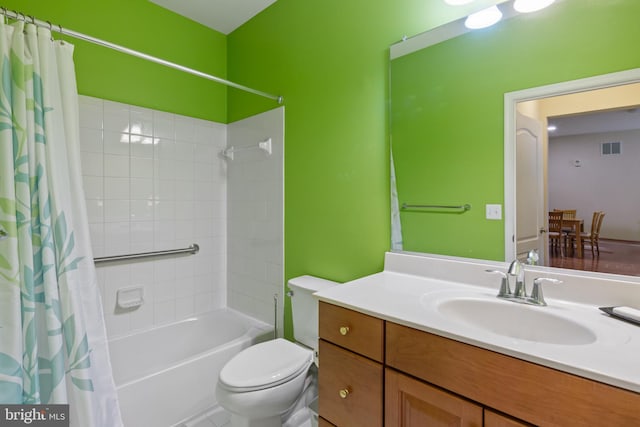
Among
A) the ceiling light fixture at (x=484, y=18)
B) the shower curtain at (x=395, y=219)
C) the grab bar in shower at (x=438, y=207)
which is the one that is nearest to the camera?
the ceiling light fixture at (x=484, y=18)

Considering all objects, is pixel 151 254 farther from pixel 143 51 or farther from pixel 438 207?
pixel 438 207

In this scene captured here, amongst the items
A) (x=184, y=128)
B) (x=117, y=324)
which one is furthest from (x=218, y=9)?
(x=117, y=324)

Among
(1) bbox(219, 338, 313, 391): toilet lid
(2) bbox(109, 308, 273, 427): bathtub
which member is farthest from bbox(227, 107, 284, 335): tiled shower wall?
(1) bbox(219, 338, 313, 391): toilet lid

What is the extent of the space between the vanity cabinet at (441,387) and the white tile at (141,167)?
1.70 meters

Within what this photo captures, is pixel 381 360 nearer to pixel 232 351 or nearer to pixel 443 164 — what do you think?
pixel 443 164

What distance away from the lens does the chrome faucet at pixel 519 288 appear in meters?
1.04

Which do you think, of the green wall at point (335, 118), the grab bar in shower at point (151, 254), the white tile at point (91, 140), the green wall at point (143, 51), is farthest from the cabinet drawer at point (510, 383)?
the green wall at point (143, 51)

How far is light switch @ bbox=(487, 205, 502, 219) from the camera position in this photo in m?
1.25

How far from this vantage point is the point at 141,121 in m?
2.10

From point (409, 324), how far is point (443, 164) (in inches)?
31.9

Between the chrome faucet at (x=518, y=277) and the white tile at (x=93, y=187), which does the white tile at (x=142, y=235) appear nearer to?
the white tile at (x=93, y=187)

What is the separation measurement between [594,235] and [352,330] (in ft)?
3.06

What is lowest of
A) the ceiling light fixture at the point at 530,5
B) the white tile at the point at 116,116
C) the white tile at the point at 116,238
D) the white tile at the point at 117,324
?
the white tile at the point at 117,324

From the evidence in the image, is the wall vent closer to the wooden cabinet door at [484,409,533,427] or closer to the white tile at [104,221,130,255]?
the wooden cabinet door at [484,409,533,427]
